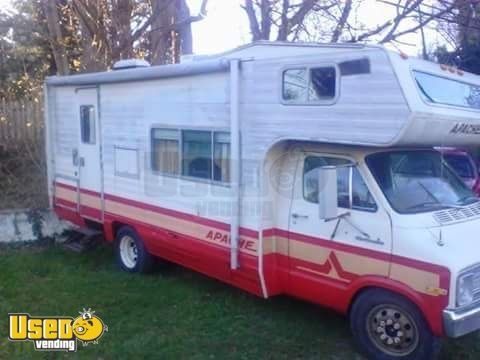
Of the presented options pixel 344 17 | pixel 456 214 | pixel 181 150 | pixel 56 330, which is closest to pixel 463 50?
pixel 344 17

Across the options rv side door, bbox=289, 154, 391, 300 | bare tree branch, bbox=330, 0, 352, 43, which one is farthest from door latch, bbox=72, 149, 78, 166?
bare tree branch, bbox=330, 0, 352, 43

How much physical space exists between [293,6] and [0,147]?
21.2 ft

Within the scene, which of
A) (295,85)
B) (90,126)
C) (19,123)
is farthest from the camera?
(19,123)

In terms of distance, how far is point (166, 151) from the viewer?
6234mm

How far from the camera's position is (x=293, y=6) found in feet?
32.1

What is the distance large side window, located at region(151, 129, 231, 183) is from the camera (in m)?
5.48

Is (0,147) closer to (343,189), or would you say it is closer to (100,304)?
(100,304)

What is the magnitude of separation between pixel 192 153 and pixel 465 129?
2855mm

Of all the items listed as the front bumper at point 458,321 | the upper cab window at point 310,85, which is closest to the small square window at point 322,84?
the upper cab window at point 310,85

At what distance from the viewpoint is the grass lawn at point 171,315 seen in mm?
4793

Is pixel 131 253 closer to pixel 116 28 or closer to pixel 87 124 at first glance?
pixel 87 124

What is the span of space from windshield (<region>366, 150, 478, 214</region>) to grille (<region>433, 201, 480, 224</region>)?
7 centimetres

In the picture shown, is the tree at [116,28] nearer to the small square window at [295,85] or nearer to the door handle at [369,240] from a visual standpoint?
the small square window at [295,85]

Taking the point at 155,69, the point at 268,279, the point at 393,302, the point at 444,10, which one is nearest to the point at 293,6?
the point at 444,10
